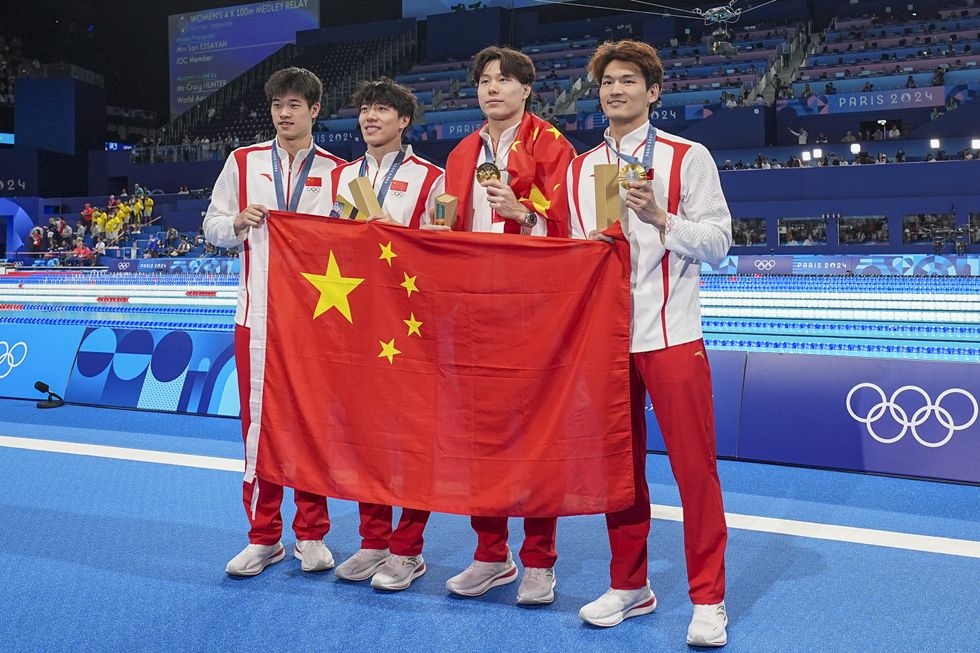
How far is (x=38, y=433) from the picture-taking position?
5324mm

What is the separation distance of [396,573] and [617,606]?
754mm

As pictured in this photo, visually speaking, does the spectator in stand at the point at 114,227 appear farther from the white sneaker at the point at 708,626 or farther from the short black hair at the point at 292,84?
the white sneaker at the point at 708,626

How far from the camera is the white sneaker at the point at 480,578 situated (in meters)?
2.83

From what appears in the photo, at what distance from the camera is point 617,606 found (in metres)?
2.62

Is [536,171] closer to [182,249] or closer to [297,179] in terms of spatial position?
[297,179]

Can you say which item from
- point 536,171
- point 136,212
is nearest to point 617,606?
point 536,171

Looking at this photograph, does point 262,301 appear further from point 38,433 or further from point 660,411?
point 38,433

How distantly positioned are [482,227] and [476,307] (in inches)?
12.0

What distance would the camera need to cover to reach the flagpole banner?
261 cm

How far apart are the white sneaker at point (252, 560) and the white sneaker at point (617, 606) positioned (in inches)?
45.4

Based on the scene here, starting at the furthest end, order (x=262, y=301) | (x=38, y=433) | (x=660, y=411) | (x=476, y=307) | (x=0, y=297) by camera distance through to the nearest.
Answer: (x=0, y=297) → (x=38, y=433) → (x=262, y=301) → (x=476, y=307) → (x=660, y=411)

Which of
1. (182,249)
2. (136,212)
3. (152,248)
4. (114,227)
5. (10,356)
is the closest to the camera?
(10,356)

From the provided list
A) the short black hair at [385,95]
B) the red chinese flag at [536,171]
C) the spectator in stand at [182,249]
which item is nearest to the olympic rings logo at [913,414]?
the red chinese flag at [536,171]

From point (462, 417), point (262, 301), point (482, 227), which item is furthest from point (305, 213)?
point (462, 417)
